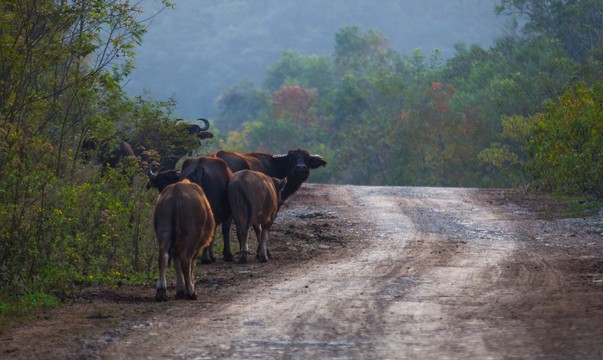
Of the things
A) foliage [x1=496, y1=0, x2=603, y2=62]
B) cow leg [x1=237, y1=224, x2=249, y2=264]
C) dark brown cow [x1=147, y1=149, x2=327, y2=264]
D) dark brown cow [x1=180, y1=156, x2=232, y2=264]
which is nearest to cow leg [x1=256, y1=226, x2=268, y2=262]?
cow leg [x1=237, y1=224, x2=249, y2=264]

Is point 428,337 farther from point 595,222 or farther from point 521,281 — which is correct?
point 595,222

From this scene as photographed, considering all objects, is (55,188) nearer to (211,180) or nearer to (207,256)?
(211,180)

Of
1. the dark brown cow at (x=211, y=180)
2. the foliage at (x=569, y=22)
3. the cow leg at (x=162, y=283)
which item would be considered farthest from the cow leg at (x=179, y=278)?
the foliage at (x=569, y=22)

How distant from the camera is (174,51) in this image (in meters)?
154

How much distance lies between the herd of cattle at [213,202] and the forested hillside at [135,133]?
107 centimetres

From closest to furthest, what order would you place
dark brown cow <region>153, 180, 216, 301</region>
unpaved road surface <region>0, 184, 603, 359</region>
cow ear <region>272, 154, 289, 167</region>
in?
unpaved road surface <region>0, 184, 603, 359</region>, dark brown cow <region>153, 180, 216, 301</region>, cow ear <region>272, 154, 289, 167</region>

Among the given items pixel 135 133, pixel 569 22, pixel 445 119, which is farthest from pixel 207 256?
pixel 569 22

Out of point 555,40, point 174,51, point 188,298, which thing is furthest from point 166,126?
point 174,51

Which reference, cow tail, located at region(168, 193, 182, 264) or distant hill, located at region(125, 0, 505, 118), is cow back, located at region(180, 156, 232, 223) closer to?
cow tail, located at region(168, 193, 182, 264)

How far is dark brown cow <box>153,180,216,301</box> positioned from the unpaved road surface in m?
0.27

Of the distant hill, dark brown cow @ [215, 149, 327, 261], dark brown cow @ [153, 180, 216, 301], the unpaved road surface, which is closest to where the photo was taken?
the unpaved road surface

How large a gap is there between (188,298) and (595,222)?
1053 cm

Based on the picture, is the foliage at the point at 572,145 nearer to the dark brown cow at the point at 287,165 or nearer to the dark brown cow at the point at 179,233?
the dark brown cow at the point at 287,165

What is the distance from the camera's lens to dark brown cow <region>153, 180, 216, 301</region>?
8.87m
